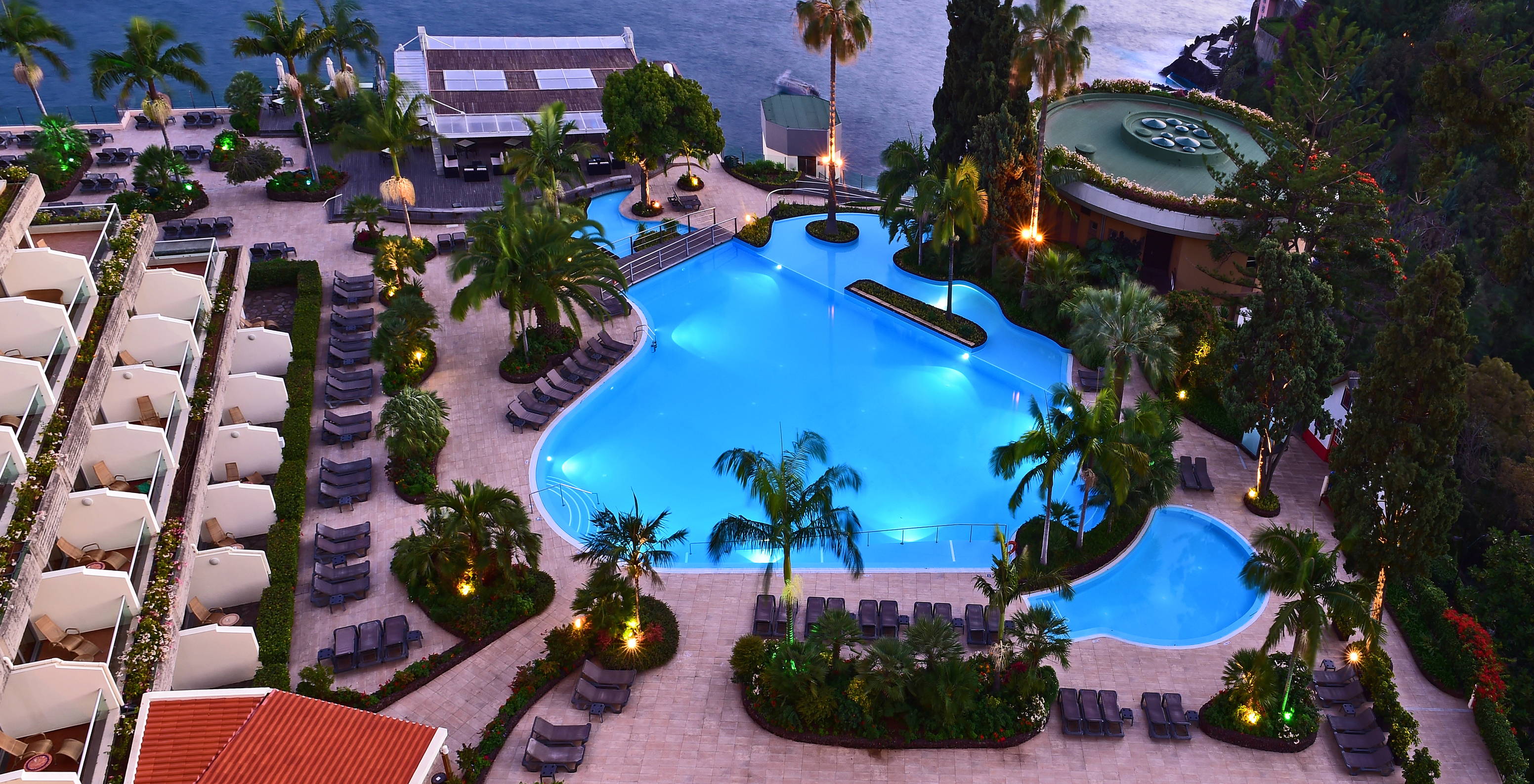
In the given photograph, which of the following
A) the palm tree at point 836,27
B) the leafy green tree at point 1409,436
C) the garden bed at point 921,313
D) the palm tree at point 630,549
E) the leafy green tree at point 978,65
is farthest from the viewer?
the palm tree at point 836,27

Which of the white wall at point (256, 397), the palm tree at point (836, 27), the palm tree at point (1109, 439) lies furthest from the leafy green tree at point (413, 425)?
the palm tree at point (836, 27)

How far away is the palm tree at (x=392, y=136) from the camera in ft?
131

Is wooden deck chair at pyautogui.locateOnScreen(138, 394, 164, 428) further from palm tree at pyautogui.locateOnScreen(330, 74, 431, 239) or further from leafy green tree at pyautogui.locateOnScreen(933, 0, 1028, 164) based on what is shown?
leafy green tree at pyautogui.locateOnScreen(933, 0, 1028, 164)

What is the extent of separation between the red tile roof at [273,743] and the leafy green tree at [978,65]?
101 feet

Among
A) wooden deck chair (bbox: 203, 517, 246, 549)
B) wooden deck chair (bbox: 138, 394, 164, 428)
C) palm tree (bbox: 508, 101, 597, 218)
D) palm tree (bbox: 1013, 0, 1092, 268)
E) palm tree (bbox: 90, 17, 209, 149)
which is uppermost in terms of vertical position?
palm tree (bbox: 1013, 0, 1092, 268)

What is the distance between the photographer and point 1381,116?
35469 millimetres

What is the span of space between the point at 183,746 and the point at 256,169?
34.4 metres

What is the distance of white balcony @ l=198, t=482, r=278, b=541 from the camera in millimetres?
27656

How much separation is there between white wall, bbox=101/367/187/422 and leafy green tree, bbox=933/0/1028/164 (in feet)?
96.5

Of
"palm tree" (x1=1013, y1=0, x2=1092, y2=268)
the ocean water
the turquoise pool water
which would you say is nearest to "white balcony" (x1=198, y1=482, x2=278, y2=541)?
the turquoise pool water

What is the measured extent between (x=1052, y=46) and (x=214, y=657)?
31.1 m

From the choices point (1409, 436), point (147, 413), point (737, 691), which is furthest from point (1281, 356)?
point (147, 413)

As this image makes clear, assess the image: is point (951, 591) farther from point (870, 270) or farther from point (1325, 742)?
point (870, 270)

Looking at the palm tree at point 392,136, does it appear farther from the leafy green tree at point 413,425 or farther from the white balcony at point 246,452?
the white balcony at point 246,452
